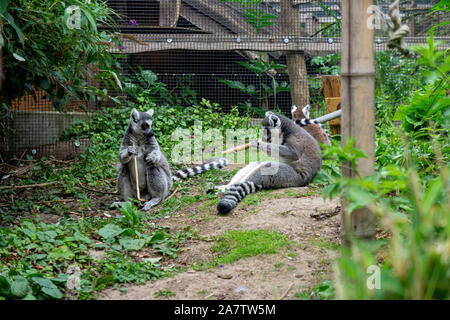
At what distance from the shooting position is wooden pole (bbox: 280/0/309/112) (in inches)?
336

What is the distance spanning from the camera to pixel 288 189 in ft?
18.4

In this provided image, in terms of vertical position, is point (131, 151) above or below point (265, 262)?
above

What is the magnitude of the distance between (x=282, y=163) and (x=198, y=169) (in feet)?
4.69

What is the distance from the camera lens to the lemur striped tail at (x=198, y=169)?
6690 millimetres

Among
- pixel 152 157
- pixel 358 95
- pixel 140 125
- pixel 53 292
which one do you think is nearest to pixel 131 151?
pixel 152 157

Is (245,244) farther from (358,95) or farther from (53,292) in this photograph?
(358,95)

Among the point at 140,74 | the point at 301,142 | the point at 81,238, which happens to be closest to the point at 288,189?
the point at 301,142

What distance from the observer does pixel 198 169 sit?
6.76m

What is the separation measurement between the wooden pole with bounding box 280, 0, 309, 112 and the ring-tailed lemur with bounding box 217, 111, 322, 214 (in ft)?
8.99

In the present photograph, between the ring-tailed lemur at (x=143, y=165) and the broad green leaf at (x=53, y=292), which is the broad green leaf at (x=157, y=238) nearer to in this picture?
the broad green leaf at (x=53, y=292)

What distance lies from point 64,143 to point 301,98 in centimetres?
429

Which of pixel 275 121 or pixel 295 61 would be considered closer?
pixel 275 121

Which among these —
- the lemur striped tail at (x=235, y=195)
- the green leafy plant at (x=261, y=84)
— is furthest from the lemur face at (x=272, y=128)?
the green leafy plant at (x=261, y=84)
